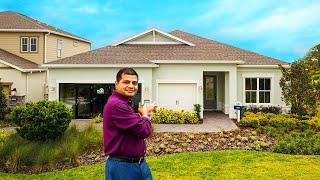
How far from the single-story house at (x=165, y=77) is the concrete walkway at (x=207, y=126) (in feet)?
3.46

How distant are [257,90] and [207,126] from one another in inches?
247

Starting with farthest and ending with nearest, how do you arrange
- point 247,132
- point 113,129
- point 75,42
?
point 75,42
point 247,132
point 113,129

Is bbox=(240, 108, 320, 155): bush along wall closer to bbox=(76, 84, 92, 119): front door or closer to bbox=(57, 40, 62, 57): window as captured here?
bbox=(76, 84, 92, 119): front door

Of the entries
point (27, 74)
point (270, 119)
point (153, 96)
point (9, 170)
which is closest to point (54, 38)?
point (27, 74)

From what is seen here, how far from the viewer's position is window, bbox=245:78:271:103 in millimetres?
25312

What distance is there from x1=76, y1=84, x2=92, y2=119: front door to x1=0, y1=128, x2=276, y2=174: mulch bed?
27.2 feet

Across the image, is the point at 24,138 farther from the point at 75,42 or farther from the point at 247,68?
the point at 75,42

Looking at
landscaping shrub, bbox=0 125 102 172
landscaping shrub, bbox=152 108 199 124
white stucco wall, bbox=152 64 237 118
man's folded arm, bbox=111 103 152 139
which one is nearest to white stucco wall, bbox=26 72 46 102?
white stucco wall, bbox=152 64 237 118

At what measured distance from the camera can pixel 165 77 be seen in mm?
24047

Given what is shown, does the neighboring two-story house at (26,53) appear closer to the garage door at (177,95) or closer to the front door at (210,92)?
the garage door at (177,95)

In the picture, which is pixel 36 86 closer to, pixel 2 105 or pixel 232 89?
pixel 2 105

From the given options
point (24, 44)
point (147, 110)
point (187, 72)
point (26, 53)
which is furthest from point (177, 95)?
point (147, 110)

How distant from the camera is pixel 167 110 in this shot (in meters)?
22.6

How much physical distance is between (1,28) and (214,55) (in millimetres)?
16641
